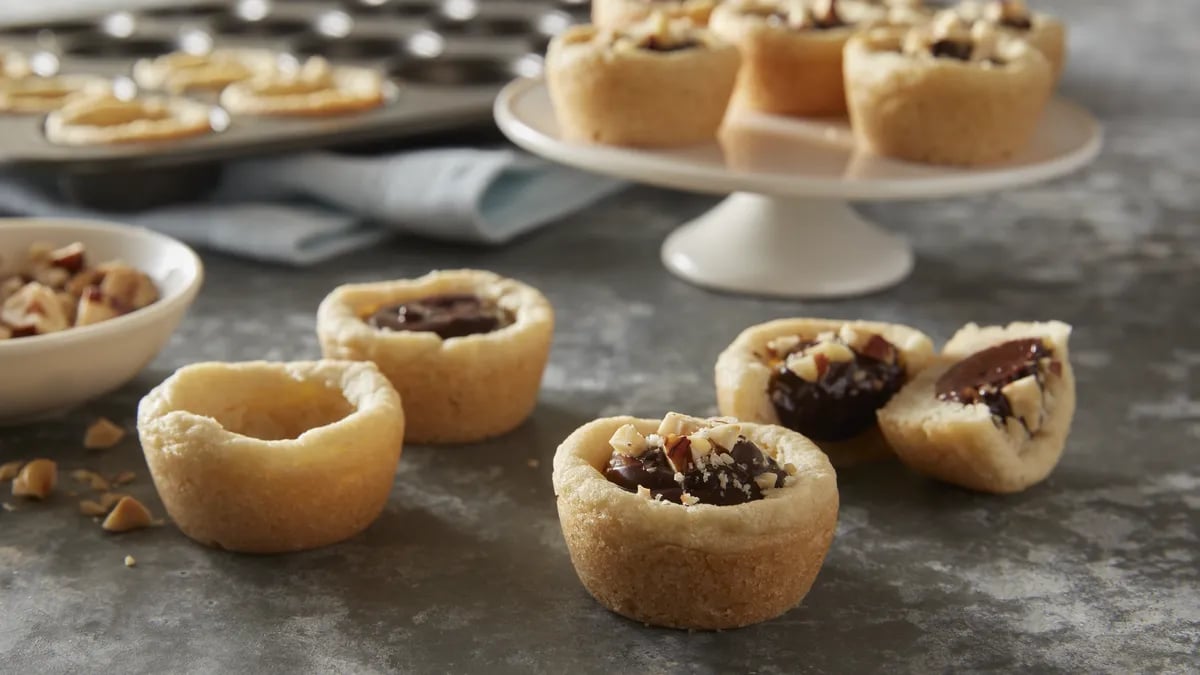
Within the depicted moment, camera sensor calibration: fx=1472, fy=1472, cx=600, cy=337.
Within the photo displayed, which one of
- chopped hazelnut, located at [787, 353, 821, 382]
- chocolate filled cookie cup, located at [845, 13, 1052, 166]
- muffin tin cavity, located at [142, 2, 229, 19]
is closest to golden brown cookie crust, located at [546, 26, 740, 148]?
chocolate filled cookie cup, located at [845, 13, 1052, 166]

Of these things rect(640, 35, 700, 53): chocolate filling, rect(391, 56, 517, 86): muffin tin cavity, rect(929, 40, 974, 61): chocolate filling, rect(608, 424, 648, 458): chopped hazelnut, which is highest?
rect(929, 40, 974, 61): chocolate filling

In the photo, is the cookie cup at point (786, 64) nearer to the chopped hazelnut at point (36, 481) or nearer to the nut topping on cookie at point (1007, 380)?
the nut topping on cookie at point (1007, 380)

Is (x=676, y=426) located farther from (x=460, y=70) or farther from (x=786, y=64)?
(x=460, y=70)

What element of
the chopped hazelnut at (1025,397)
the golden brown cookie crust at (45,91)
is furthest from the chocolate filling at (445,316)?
the golden brown cookie crust at (45,91)

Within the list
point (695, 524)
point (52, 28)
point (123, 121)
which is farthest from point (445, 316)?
point (52, 28)

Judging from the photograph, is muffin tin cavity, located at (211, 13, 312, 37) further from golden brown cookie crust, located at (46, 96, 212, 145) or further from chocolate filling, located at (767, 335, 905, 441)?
chocolate filling, located at (767, 335, 905, 441)

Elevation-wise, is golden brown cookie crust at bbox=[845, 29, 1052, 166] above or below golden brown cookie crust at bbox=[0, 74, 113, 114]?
above
